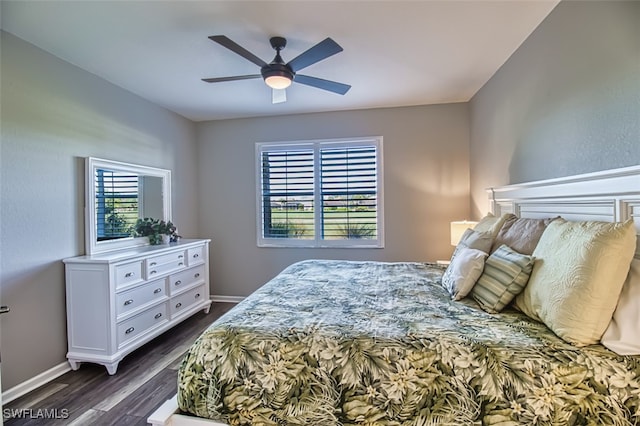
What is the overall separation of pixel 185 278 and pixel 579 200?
11.6 feet

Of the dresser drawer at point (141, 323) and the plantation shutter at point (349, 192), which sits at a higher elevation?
the plantation shutter at point (349, 192)

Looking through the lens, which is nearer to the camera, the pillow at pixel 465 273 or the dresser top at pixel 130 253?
the pillow at pixel 465 273

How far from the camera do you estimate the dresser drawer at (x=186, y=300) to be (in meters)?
3.30

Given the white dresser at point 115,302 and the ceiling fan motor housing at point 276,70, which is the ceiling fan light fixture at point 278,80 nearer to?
the ceiling fan motor housing at point 276,70

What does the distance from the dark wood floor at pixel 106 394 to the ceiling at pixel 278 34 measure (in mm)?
2578

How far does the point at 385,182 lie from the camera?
4.03 metres

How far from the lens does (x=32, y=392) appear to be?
2.28 m

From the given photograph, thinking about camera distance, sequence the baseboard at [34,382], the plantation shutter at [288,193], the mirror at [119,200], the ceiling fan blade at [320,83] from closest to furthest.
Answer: the baseboard at [34,382]
the ceiling fan blade at [320,83]
the mirror at [119,200]
the plantation shutter at [288,193]

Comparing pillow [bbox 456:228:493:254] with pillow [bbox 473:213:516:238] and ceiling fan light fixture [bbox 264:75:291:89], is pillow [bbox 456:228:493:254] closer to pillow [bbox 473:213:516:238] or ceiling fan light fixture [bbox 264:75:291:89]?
pillow [bbox 473:213:516:238]

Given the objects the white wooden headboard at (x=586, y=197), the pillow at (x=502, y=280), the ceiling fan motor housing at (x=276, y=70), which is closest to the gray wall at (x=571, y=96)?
the white wooden headboard at (x=586, y=197)

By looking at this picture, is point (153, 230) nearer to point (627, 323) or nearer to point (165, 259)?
point (165, 259)

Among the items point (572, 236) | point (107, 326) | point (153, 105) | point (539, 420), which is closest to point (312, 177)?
point (153, 105)

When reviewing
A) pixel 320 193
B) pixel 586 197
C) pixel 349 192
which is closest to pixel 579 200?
pixel 586 197

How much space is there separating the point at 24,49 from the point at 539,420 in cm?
380
